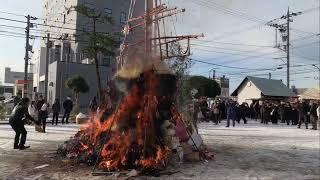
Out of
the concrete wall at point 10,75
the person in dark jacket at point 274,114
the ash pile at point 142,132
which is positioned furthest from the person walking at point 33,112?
the concrete wall at point 10,75

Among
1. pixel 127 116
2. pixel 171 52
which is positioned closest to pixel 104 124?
pixel 127 116

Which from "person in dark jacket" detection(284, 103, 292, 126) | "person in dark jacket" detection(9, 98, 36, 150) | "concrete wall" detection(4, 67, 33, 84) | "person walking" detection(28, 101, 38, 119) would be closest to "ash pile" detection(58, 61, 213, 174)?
"person in dark jacket" detection(9, 98, 36, 150)

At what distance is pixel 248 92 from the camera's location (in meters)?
46.9

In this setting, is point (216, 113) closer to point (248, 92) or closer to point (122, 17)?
point (248, 92)

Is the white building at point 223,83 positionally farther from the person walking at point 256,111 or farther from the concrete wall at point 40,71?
the person walking at point 256,111

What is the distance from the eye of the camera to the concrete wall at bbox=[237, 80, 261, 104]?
44.9 meters

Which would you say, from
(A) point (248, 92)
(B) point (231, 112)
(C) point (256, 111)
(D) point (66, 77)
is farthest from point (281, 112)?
(D) point (66, 77)

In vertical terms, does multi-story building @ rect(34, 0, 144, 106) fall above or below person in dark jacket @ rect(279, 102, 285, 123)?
above

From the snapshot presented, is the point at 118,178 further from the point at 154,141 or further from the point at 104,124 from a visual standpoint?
the point at 104,124

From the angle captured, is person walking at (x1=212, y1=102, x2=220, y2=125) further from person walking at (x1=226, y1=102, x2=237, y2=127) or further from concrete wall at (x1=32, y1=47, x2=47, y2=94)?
concrete wall at (x1=32, y1=47, x2=47, y2=94)

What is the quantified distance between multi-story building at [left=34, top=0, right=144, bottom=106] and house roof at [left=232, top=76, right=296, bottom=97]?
13962mm

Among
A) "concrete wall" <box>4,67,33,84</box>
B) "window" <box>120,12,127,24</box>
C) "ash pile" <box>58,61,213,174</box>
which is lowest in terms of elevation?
"ash pile" <box>58,61,213,174</box>

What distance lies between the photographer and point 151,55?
10.9 metres

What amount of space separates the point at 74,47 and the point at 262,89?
66.6 ft
